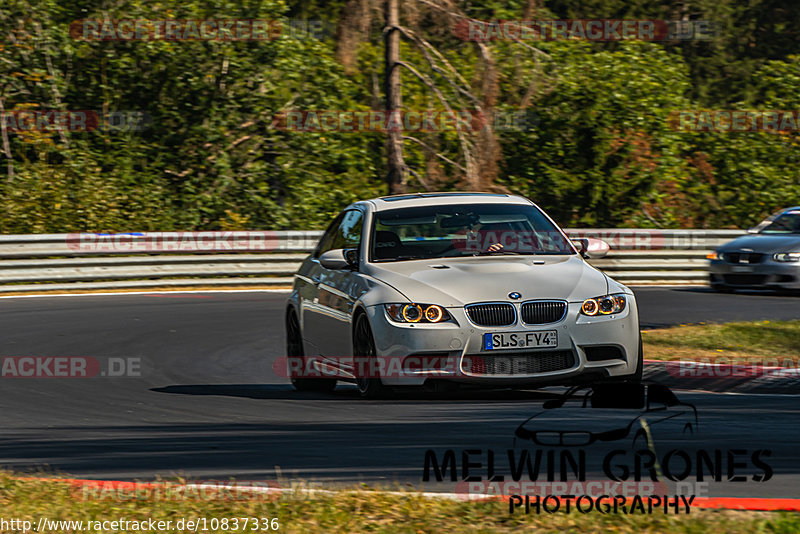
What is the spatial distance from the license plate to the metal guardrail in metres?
13.4

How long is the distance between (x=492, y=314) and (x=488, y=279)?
0.33 metres

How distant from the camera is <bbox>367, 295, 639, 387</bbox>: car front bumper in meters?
9.02

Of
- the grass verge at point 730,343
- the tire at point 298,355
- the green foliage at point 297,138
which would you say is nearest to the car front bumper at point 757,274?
the grass verge at point 730,343

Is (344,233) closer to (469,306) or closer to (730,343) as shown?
(469,306)

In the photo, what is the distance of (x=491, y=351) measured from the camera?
9.01 metres

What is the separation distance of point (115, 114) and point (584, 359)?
22498 millimetres

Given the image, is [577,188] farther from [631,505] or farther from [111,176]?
[631,505]

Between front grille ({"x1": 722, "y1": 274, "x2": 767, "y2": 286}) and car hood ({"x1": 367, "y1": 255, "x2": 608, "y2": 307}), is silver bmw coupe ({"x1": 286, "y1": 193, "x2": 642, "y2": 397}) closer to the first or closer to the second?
car hood ({"x1": 367, "y1": 255, "x2": 608, "y2": 307})

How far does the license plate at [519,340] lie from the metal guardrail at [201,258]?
13.4 m

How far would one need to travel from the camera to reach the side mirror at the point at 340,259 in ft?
33.1

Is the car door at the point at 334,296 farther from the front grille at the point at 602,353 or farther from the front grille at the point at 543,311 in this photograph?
the front grille at the point at 602,353

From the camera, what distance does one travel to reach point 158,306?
733 inches

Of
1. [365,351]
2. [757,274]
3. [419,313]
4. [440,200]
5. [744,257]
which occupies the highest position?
[440,200]

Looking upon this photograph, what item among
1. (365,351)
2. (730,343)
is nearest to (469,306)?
(365,351)
